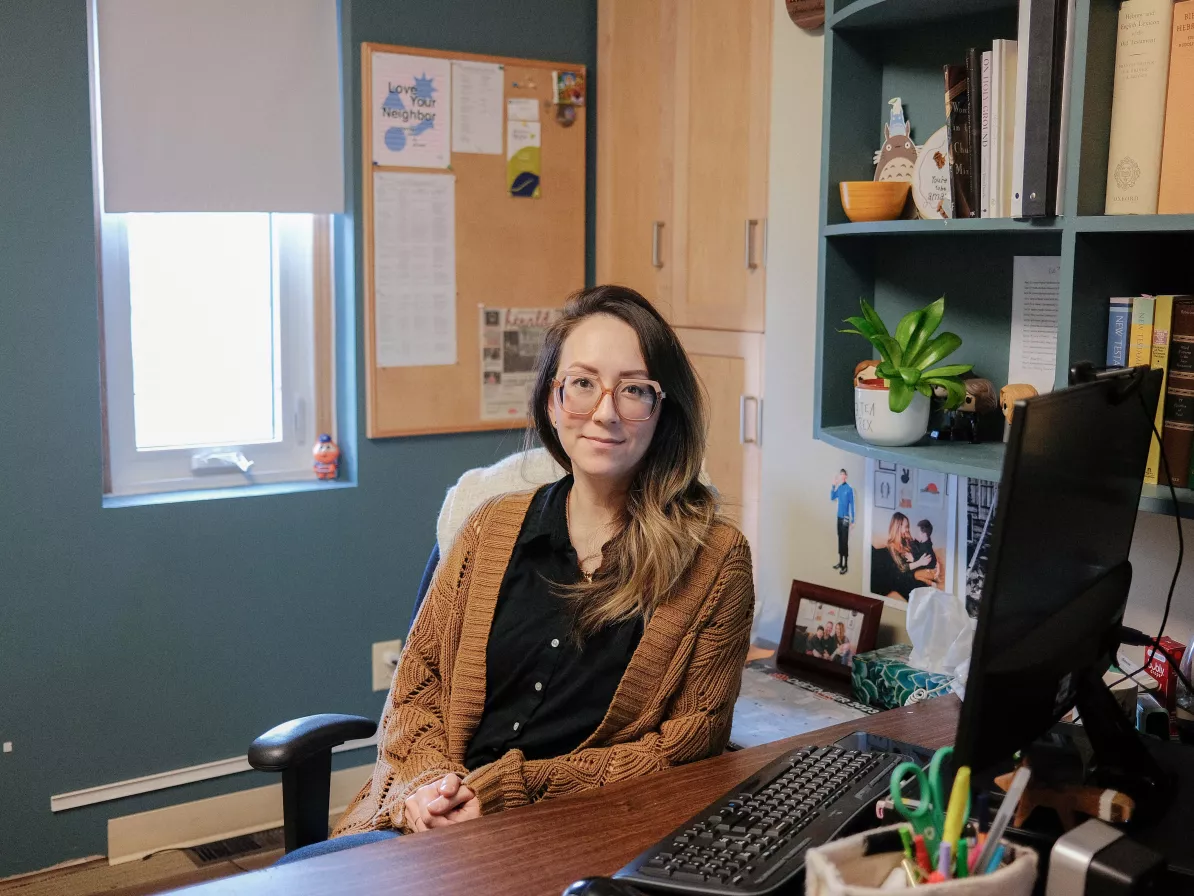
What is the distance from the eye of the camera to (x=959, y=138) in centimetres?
186

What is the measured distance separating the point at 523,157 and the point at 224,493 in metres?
1.13

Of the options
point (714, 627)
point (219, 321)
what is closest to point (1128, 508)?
point (714, 627)

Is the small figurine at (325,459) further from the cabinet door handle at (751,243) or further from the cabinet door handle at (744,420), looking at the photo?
the cabinet door handle at (751,243)

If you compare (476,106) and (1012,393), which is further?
(476,106)

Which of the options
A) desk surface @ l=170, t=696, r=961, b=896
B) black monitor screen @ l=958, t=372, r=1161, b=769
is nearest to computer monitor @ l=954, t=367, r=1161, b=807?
black monitor screen @ l=958, t=372, r=1161, b=769

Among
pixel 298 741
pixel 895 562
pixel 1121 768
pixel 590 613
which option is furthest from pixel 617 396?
pixel 895 562

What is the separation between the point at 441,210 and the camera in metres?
3.02

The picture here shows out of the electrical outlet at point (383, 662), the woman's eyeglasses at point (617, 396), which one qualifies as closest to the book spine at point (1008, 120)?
the woman's eyeglasses at point (617, 396)

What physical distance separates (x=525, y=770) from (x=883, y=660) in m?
0.82

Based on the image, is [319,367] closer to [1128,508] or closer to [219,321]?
[219,321]

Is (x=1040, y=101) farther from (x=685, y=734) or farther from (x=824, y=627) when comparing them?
(x=824, y=627)

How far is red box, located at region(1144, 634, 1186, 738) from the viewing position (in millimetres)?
1607

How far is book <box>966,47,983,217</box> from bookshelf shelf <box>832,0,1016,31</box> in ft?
0.45

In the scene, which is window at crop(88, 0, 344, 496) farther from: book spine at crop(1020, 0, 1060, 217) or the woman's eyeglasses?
book spine at crop(1020, 0, 1060, 217)
